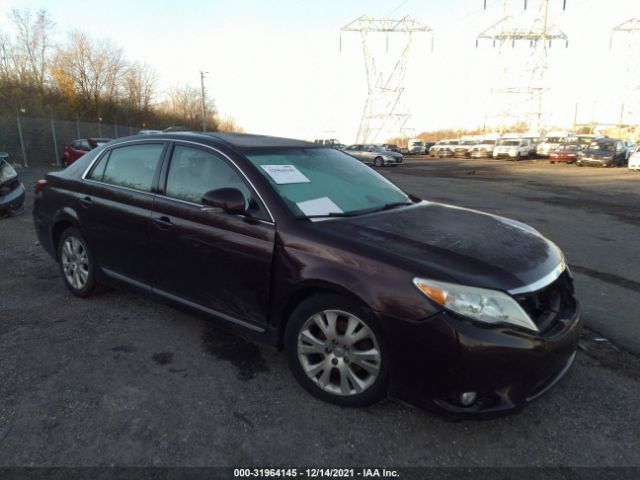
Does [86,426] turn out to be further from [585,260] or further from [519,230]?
[585,260]

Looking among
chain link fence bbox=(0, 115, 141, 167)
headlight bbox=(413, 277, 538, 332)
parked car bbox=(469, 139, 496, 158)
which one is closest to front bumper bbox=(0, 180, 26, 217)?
headlight bbox=(413, 277, 538, 332)

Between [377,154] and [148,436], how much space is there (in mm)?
32312

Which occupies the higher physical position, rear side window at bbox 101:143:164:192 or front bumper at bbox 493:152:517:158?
rear side window at bbox 101:143:164:192

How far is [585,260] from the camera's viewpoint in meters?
6.36

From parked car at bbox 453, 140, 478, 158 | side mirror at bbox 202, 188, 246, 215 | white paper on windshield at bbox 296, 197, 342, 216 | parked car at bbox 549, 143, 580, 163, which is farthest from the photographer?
parked car at bbox 453, 140, 478, 158

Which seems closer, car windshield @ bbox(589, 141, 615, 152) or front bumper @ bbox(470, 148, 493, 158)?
car windshield @ bbox(589, 141, 615, 152)

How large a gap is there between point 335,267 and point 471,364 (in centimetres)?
90

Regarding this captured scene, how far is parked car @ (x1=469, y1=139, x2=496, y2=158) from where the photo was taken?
145 feet

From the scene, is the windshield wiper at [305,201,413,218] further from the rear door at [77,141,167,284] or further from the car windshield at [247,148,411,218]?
the rear door at [77,141,167,284]

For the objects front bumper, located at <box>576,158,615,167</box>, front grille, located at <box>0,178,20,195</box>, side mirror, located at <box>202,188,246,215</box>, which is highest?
side mirror, located at <box>202,188,246,215</box>

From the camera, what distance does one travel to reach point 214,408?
2.74 meters

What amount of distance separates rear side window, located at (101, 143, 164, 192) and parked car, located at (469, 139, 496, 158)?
44653 millimetres

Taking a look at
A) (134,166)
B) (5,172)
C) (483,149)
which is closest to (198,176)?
(134,166)

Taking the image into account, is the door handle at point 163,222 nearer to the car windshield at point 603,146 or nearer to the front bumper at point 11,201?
the front bumper at point 11,201
